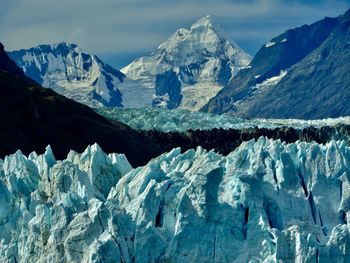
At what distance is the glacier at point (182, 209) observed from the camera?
2325 inches

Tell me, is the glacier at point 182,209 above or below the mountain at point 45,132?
below

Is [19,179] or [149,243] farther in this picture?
[19,179]

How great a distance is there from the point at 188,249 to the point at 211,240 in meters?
1.74

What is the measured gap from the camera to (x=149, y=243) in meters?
59.4

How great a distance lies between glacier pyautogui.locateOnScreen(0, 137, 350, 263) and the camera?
59.1 m

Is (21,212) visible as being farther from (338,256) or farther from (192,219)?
(338,256)

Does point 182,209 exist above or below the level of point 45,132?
below

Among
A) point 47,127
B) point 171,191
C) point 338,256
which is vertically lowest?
point 338,256

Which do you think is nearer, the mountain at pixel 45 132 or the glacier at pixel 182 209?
the glacier at pixel 182 209

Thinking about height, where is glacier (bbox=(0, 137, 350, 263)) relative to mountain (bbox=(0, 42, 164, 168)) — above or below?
below

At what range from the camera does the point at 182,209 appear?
62.3 metres

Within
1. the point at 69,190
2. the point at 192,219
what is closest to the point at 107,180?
the point at 69,190

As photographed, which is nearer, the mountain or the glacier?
the glacier

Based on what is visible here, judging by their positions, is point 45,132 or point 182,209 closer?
point 182,209
